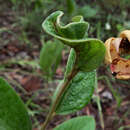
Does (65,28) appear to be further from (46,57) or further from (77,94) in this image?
(46,57)

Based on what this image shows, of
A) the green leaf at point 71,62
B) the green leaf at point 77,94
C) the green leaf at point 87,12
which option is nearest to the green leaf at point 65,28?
the green leaf at point 71,62

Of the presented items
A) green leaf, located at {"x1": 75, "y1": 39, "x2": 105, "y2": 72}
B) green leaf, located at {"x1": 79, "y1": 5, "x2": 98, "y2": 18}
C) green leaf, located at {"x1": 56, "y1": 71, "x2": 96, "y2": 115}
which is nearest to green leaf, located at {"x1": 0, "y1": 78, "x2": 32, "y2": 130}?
green leaf, located at {"x1": 56, "y1": 71, "x2": 96, "y2": 115}

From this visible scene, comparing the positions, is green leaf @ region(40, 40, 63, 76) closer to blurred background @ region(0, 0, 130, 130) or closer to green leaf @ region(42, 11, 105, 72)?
blurred background @ region(0, 0, 130, 130)

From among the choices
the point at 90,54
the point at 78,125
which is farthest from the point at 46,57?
the point at 90,54

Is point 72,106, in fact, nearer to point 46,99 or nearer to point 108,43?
point 108,43

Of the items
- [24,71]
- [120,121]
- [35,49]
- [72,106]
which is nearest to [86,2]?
[35,49]

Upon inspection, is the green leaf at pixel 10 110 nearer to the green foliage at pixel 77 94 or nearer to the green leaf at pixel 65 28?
the green foliage at pixel 77 94

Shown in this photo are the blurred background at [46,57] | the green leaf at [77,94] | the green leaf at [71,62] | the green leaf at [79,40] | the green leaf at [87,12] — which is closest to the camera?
the green leaf at [79,40]
